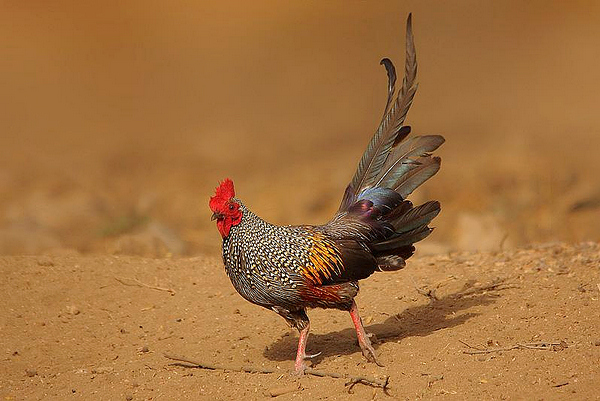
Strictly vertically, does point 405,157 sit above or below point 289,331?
above

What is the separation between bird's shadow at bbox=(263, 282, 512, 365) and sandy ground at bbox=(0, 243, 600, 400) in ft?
0.06

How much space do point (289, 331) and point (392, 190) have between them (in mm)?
1625

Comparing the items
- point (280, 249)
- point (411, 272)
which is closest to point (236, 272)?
point (280, 249)

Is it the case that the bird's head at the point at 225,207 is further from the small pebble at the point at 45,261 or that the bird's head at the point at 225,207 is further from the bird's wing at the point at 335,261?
the small pebble at the point at 45,261

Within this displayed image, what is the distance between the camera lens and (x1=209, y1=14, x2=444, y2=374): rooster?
234 inches

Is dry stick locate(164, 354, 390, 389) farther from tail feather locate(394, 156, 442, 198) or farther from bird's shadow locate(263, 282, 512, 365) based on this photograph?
tail feather locate(394, 156, 442, 198)

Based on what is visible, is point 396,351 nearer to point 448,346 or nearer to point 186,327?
point 448,346

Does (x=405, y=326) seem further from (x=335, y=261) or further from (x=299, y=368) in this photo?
(x=299, y=368)

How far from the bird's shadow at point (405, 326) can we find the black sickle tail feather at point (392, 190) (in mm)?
697

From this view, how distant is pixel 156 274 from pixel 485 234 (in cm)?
549

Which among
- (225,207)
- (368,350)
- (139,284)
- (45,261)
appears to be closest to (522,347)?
(368,350)

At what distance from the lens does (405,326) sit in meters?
Result: 6.98

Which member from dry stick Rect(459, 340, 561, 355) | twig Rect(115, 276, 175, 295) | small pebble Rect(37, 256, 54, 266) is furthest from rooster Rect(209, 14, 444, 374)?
small pebble Rect(37, 256, 54, 266)

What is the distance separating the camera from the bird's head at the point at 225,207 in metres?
5.95
